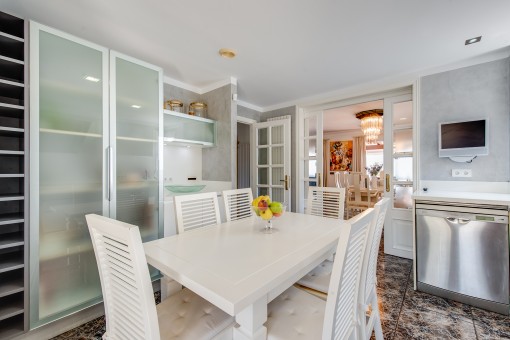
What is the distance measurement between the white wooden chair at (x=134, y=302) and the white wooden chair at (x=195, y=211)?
0.61 meters

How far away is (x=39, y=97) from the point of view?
156 cm

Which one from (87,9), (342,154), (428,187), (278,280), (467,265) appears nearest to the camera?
(278,280)

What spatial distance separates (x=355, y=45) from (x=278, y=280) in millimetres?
2323

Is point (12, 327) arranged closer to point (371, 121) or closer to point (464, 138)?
point (464, 138)

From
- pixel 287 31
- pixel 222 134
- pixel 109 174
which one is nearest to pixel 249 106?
pixel 222 134

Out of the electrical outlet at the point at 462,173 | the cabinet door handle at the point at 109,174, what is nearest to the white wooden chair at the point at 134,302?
the cabinet door handle at the point at 109,174

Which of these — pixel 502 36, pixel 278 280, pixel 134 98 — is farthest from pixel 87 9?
pixel 502 36

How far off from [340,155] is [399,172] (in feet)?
16.8

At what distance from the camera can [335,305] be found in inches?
31.8

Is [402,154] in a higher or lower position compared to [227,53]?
lower

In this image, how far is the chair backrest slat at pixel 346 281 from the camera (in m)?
0.80

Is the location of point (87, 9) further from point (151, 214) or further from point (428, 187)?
point (428, 187)

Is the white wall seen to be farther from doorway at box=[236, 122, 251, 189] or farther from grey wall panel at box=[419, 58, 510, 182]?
grey wall panel at box=[419, 58, 510, 182]

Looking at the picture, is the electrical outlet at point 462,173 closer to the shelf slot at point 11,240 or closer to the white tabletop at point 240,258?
the white tabletop at point 240,258
